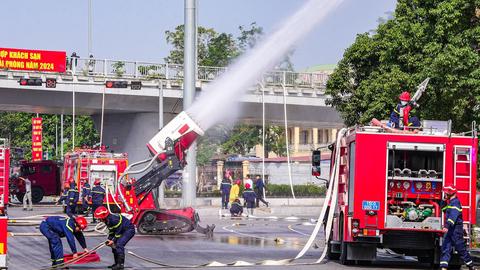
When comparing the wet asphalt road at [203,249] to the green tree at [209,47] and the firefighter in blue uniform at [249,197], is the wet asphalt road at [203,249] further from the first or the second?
the green tree at [209,47]

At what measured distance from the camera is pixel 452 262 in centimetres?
1956

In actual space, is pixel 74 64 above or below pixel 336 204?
above

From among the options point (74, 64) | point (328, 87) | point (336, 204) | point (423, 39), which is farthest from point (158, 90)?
point (336, 204)

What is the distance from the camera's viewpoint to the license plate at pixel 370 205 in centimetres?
1897

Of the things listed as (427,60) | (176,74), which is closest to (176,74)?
(176,74)

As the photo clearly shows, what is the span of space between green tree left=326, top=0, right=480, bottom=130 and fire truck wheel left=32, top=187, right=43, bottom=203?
997 inches

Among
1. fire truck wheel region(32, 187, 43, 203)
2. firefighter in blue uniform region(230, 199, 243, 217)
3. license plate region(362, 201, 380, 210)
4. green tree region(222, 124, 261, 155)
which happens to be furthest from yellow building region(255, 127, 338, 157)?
license plate region(362, 201, 380, 210)

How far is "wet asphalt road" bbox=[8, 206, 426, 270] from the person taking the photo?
66.7 ft

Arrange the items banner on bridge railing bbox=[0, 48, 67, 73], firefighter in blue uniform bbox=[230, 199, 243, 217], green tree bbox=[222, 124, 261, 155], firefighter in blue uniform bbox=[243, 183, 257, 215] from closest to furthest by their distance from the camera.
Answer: firefighter in blue uniform bbox=[230, 199, 243, 217] → firefighter in blue uniform bbox=[243, 183, 257, 215] → banner on bridge railing bbox=[0, 48, 67, 73] → green tree bbox=[222, 124, 261, 155]

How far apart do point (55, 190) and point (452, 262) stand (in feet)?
128

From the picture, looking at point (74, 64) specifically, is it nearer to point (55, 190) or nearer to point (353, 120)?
point (55, 190)

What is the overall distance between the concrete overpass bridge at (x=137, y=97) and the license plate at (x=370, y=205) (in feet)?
112

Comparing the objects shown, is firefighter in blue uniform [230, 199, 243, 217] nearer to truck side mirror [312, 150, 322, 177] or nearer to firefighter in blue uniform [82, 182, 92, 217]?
firefighter in blue uniform [82, 182, 92, 217]

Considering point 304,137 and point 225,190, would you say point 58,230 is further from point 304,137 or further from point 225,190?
point 304,137
